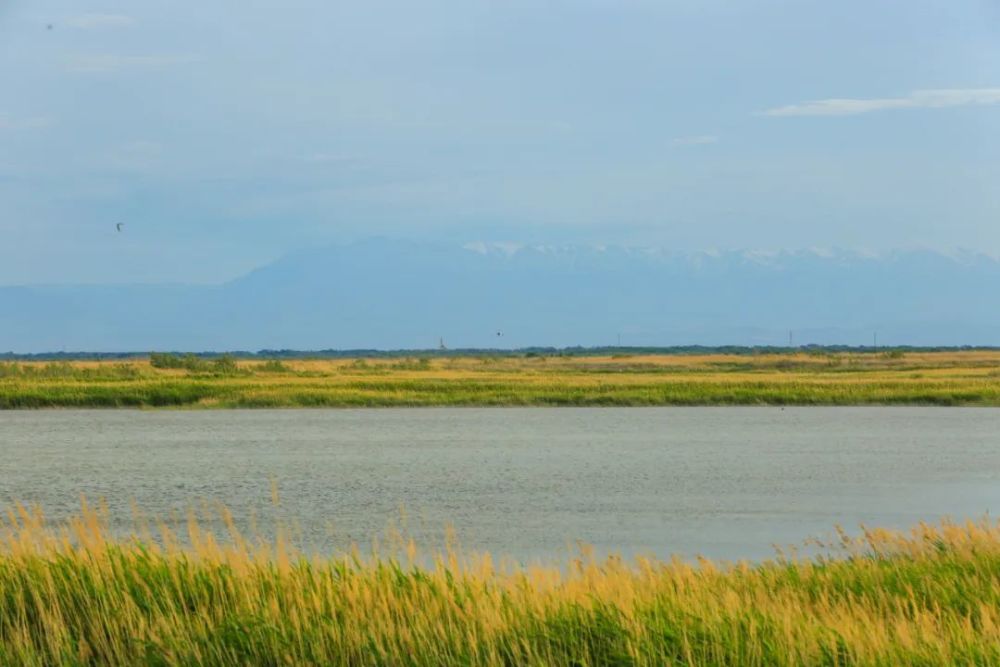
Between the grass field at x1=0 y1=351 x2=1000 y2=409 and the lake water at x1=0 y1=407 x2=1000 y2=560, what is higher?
the grass field at x1=0 y1=351 x2=1000 y2=409

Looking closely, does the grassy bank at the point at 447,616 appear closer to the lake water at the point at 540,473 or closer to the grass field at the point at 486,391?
the lake water at the point at 540,473

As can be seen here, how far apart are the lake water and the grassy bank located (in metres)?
5.18

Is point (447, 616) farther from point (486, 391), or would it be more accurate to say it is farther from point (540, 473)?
point (486, 391)

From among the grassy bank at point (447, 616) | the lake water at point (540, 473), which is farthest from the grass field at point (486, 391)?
the grassy bank at point (447, 616)

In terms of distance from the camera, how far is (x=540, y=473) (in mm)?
24203

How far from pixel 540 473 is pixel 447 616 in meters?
16.3

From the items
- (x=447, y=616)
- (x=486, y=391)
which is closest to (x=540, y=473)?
(x=447, y=616)

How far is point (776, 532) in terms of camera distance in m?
16.1

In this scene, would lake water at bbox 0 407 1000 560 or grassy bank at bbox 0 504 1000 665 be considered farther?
lake water at bbox 0 407 1000 560

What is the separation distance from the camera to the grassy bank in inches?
290

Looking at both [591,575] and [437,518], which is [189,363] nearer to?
[437,518]

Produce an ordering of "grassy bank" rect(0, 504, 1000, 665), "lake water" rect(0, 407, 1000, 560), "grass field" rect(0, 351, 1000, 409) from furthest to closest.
Answer: "grass field" rect(0, 351, 1000, 409)
"lake water" rect(0, 407, 1000, 560)
"grassy bank" rect(0, 504, 1000, 665)

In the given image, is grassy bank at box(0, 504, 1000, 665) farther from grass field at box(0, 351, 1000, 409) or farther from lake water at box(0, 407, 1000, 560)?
grass field at box(0, 351, 1000, 409)

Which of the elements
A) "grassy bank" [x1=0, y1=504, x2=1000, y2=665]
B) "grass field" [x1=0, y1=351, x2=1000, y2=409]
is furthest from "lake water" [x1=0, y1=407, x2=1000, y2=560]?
"grass field" [x1=0, y1=351, x2=1000, y2=409]
